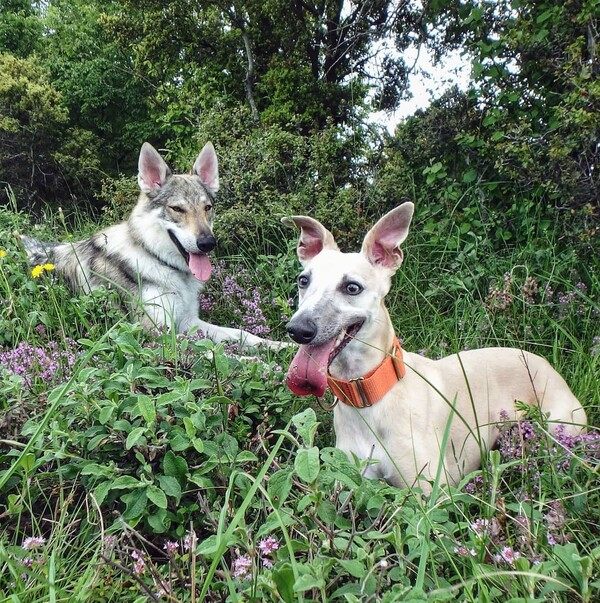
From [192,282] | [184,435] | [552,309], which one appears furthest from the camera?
[192,282]

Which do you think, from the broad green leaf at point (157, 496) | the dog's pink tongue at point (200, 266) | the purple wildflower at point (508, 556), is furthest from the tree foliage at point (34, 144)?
the purple wildflower at point (508, 556)

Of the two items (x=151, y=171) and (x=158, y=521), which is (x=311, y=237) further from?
(x=151, y=171)

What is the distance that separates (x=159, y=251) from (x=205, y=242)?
474 millimetres

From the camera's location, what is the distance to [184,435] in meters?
1.88

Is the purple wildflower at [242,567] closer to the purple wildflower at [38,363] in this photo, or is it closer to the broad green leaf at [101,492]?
the broad green leaf at [101,492]

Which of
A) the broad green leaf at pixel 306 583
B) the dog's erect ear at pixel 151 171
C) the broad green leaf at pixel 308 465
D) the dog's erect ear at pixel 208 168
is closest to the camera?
the broad green leaf at pixel 306 583

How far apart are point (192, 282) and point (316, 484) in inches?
132

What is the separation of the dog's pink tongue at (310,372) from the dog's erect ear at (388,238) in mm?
601

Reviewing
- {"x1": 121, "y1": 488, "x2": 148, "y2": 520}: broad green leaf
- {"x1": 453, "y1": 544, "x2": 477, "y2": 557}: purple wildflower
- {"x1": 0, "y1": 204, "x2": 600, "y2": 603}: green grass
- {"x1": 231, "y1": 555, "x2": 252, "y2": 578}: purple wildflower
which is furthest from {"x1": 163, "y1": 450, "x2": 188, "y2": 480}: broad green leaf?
{"x1": 453, "y1": 544, "x2": 477, "y2": 557}: purple wildflower

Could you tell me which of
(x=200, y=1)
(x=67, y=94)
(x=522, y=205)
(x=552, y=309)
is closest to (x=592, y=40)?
(x=522, y=205)

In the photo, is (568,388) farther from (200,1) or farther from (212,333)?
(200,1)

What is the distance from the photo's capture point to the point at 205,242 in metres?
4.23

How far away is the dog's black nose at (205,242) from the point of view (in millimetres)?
4230

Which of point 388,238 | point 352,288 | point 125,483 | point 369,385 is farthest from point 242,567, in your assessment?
point 388,238
